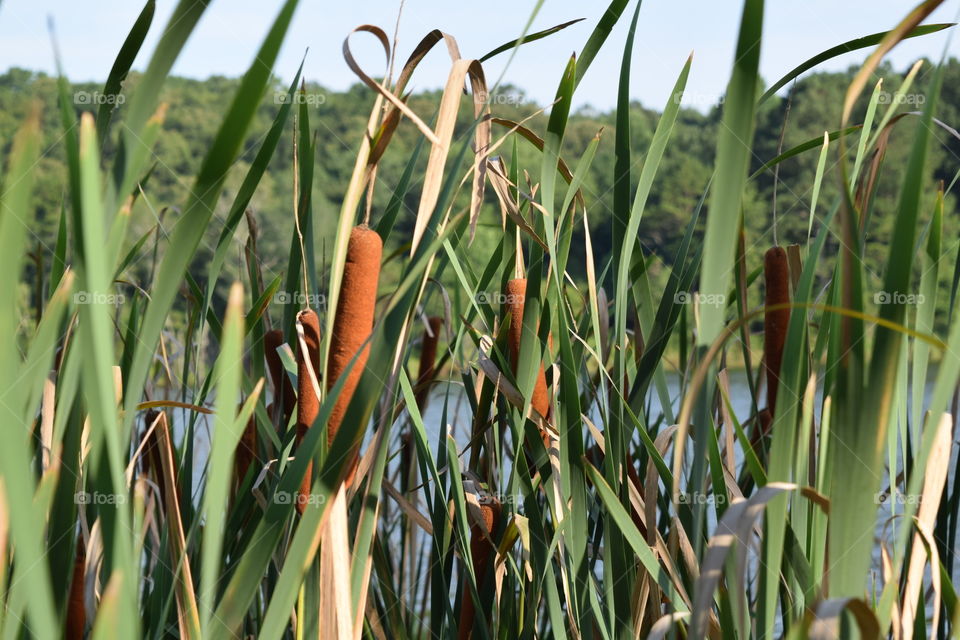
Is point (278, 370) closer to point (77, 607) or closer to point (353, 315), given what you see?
point (77, 607)

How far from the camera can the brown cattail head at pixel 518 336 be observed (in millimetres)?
1040

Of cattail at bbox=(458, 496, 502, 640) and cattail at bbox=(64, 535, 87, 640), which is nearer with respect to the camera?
cattail at bbox=(64, 535, 87, 640)

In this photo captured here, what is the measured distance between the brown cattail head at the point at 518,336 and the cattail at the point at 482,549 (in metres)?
0.15

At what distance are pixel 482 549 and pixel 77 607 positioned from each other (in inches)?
19.2

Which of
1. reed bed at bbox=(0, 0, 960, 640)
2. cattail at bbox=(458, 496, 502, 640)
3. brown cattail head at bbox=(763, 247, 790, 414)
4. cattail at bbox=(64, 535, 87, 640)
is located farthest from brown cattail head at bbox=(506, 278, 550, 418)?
cattail at bbox=(64, 535, 87, 640)

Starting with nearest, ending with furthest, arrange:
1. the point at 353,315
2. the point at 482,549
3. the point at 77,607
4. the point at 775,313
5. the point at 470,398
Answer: the point at 353,315 < the point at 77,607 < the point at 775,313 < the point at 482,549 < the point at 470,398

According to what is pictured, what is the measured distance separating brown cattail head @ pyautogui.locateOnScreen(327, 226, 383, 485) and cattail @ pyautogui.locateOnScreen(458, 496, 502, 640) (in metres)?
0.41

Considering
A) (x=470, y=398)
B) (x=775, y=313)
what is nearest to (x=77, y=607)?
(x=470, y=398)

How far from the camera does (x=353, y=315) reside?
704mm

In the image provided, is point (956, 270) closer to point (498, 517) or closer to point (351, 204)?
point (498, 517)

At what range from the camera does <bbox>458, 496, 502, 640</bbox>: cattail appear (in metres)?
1.05

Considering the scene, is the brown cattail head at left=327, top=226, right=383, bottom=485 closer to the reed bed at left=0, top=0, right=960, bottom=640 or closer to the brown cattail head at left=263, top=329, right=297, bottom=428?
the reed bed at left=0, top=0, right=960, bottom=640

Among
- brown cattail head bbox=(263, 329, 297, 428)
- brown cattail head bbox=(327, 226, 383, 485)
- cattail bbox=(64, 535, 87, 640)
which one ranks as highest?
brown cattail head bbox=(327, 226, 383, 485)

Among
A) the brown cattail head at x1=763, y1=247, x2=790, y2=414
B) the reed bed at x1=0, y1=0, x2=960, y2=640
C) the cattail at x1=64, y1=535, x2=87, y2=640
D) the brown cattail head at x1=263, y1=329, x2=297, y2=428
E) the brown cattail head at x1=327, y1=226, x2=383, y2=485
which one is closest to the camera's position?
the reed bed at x1=0, y1=0, x2=960, y2=640
